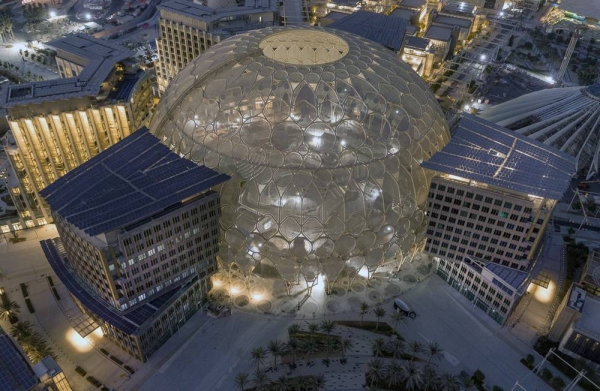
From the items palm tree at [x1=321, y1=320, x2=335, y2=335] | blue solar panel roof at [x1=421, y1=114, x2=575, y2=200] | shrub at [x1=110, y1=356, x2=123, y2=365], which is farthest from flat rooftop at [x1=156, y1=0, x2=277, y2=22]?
palm tree at [x1=321, y1=320, x2=335, y2=335]

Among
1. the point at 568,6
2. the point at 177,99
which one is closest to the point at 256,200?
the point at 177,99

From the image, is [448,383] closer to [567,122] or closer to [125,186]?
[125,186]

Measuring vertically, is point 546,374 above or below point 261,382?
below

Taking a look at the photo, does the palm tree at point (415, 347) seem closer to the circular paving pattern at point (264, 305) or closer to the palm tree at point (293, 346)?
the palm tree at point (293, 346)

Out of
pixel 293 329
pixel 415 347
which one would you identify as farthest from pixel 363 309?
pixel 293 329

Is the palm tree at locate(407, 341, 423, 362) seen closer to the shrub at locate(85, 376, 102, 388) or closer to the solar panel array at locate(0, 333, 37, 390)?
the shrub at locate(85, 376, 102, 388)

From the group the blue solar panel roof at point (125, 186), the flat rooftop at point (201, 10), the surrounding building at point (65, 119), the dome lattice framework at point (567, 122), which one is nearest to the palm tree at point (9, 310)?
the blue solar panel roof at point (125, 186)
